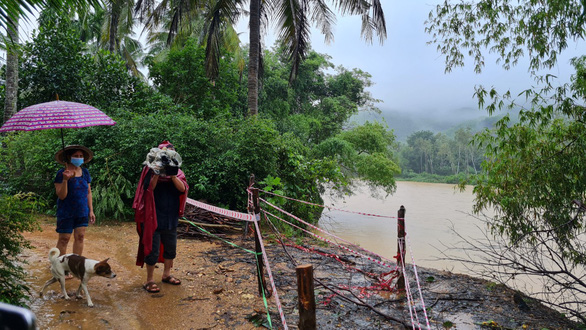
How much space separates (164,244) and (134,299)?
0.60 meters

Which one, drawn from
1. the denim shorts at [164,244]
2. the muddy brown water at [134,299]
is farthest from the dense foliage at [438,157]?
the denim shorts at [164,244]

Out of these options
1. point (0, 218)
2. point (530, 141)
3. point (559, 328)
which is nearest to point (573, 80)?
point (530, 141)

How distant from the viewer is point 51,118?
3.84 meters

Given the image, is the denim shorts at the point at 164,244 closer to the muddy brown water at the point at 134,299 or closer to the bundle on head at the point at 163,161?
the muddy brown water at the point at 134,299

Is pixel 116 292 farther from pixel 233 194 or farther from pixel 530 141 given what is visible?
pixel 530 141

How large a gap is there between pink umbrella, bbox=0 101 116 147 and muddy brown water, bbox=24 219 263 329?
160cm

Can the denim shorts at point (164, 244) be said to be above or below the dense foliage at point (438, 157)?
below

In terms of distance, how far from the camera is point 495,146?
6016 millimetres

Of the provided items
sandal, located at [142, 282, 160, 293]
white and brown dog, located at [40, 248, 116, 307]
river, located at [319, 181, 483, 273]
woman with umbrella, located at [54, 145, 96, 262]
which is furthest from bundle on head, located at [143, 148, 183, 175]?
river, located at [319, 181, 483, 273]

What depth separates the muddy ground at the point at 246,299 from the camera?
3.32 meters

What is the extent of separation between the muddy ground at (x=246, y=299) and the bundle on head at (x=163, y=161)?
1.33m

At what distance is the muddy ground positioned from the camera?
3.32m

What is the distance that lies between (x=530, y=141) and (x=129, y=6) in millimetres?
14300

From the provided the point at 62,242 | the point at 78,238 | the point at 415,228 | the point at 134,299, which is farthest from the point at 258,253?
the point at 415,228
